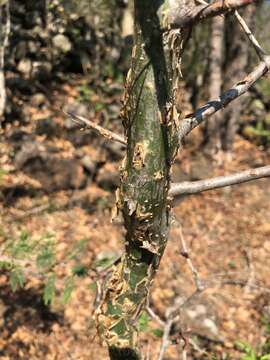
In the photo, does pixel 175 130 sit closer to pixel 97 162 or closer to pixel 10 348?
pixel 10 348

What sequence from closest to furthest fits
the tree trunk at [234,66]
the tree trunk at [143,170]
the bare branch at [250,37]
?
1. the tree trunk at [143,170]
2. the bare branch at [250,37]
3. the tree trunk at [234,66]

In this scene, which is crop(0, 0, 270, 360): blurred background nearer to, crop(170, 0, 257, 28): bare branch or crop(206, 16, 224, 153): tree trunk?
crop(206, 16, 224, 153): tree trunk

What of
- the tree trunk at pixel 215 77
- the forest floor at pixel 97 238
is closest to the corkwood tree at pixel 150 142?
the forest floor at pixel 97 238

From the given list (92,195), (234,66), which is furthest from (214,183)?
(234,66)

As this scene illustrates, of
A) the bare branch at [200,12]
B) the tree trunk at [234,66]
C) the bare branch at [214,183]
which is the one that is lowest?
the bare branch at [214,183]

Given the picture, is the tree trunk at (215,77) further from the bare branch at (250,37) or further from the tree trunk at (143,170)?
the tree trunk at (143,170)

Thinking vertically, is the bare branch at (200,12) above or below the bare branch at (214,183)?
above

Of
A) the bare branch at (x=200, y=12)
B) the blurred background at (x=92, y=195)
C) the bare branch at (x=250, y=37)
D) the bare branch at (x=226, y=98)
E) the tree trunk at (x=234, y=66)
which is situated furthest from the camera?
the tree trunk at (x=234, y=66)

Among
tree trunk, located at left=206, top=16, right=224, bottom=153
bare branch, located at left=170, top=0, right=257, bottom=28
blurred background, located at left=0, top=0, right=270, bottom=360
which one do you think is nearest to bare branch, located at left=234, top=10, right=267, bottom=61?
bare branch, located at left=170, top=0, right=257, bottom=28

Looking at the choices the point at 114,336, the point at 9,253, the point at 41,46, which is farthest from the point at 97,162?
the point at 114,336

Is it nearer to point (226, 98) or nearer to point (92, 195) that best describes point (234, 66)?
point (92, 195)
